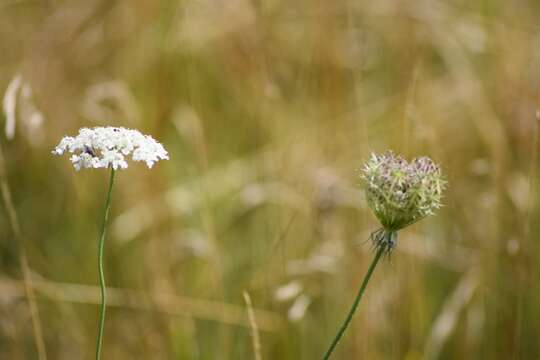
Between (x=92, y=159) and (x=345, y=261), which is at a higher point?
(x=345, y=261)

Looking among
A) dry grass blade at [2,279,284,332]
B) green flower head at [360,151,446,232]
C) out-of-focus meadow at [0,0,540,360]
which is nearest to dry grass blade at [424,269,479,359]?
out-of-focus meadow at [0,0,540,360]

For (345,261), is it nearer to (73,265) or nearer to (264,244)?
(264,244)

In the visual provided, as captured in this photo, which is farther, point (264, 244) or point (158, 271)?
point (264, 244)

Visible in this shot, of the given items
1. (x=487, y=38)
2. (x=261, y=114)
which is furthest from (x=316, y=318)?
(x=487, y=38)

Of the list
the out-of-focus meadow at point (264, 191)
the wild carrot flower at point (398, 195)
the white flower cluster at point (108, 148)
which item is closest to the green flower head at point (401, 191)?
the wild carrot flower at point (398, 195)

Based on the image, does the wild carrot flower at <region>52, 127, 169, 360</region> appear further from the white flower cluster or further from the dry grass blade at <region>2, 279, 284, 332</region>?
the dry grass blade at <region>2, 279, 284, 332</region>

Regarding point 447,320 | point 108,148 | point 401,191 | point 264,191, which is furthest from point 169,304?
point 401,191

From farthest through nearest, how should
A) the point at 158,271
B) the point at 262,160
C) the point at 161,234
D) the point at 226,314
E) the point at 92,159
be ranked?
the point at 262,160 < the point at 161,234 < the point at 158,271 < the point at 226,314 < the point at 92,159
